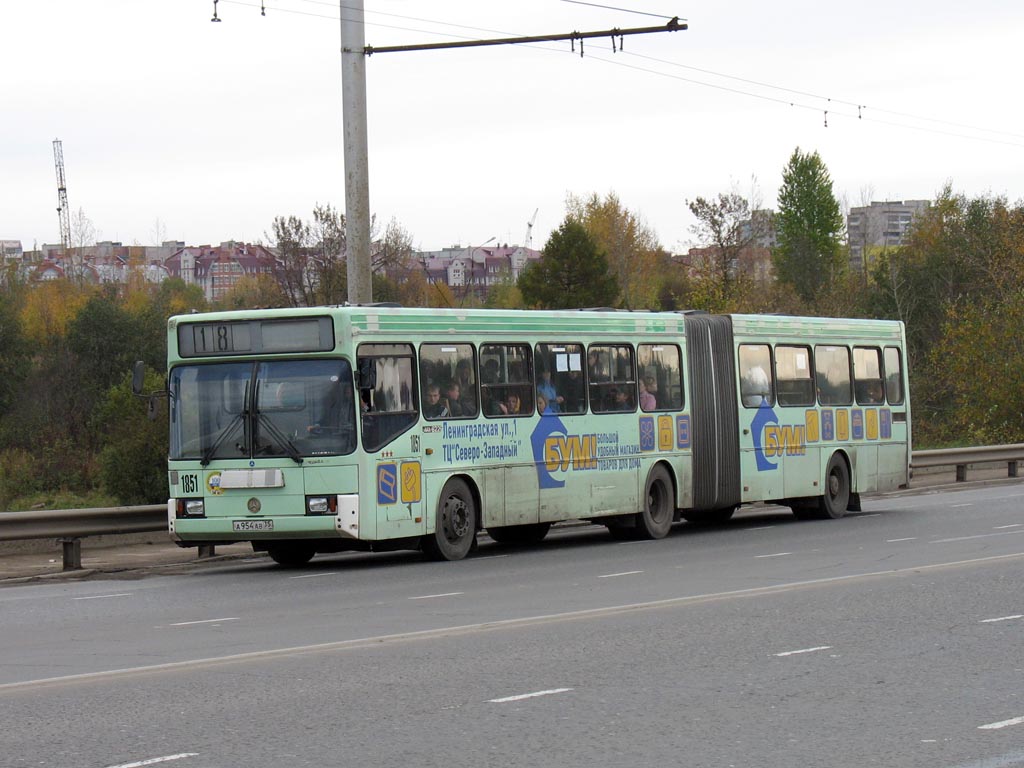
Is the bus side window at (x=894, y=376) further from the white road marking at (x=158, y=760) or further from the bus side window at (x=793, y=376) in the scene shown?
the white road marking at (x=158, y=760)

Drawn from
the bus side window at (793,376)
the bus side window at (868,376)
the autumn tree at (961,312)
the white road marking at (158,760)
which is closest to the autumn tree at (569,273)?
the autumn tree at (961,312)

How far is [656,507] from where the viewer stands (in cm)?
2158

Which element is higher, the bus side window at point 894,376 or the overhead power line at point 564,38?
the overhead power line at point 564,38

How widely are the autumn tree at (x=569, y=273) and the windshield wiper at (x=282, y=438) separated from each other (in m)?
75.9

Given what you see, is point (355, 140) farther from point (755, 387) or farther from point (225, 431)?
point (755, 387)

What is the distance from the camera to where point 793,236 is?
13562 cm

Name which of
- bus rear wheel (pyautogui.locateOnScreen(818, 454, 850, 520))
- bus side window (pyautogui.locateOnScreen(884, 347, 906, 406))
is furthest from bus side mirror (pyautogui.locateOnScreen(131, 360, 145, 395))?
bus side window (pyautogui.locateOnScreen(884, 347, 906, 406))

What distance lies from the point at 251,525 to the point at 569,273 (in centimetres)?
7715

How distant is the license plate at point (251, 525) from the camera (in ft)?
55.7

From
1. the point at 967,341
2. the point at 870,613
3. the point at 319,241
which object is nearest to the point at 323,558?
the point at 870,613

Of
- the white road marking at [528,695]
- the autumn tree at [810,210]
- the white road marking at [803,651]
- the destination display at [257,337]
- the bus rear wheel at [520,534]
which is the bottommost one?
the white road marking at [803,651]

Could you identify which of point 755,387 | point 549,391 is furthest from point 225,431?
point 755,387

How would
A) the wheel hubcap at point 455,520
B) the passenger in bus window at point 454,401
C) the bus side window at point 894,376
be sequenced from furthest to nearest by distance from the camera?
1. the bus side window at point 894,376
2. the passenger in bus window at point 454,401
3. the wheel hubcap at point 455,520

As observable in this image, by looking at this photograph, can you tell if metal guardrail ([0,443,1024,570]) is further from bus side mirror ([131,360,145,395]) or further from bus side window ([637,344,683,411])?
bus side window ([637,344,683,411])
